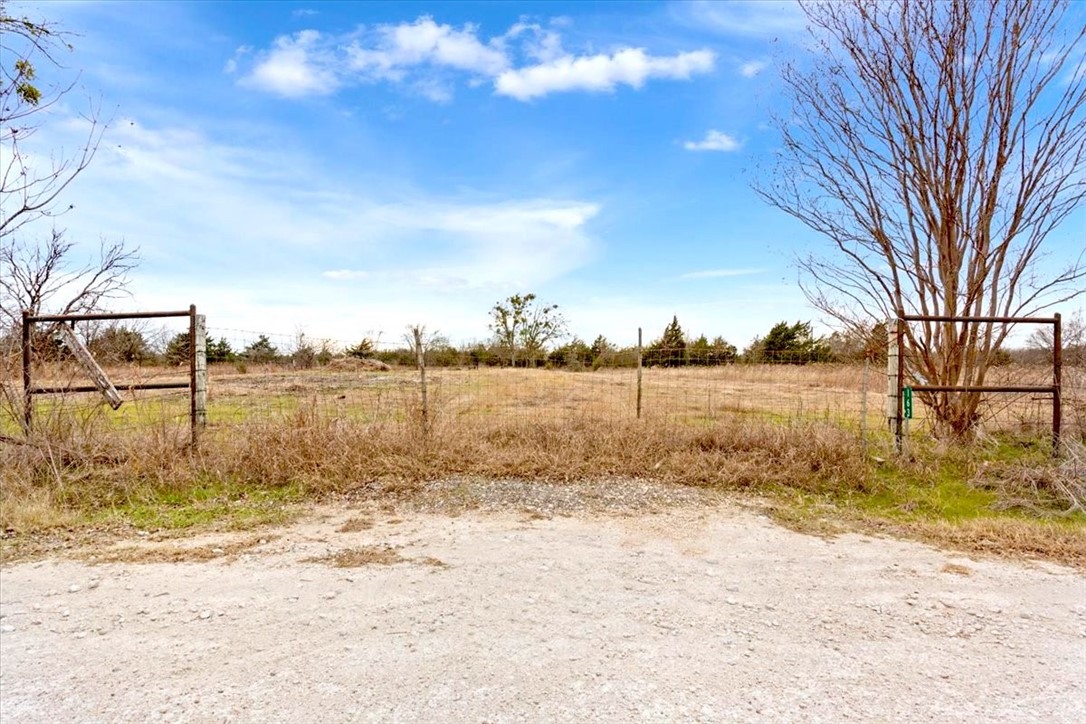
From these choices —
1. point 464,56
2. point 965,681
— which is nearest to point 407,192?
point 464,56

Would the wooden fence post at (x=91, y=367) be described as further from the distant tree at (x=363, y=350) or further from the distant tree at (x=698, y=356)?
the distant tree at (x=698, y=356)

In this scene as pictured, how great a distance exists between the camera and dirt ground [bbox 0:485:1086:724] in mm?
2291

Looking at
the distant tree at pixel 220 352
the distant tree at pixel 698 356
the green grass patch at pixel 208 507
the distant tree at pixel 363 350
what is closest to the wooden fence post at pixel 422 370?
the distant tree at pixel 363 350

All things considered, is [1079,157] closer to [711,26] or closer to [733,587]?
[711,26]

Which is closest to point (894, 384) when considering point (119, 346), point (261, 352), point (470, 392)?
point (470, 392)

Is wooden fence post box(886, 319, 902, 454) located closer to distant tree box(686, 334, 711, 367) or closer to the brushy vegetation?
the brushy vegetation

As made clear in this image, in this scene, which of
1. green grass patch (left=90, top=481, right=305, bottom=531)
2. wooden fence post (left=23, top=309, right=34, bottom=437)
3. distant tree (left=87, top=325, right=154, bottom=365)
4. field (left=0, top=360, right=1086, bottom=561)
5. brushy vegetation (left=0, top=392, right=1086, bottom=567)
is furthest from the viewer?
distant tree (left=87, top=325, right=154, bottom=365)

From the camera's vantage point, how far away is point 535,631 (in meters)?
2.89

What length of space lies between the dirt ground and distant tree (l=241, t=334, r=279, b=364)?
3.58 meters

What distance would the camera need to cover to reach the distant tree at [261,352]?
288 inches

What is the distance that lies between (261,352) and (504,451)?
3.78 meters

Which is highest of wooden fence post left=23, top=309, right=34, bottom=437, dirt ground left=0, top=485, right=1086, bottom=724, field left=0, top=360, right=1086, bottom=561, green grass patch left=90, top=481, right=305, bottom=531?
wooden fence post left=23, top=309, right=34, bottom=437

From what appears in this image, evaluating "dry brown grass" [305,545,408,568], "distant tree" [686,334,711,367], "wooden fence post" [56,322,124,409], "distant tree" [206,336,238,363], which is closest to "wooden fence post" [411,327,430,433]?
"distant tree" [206,336,238,363]

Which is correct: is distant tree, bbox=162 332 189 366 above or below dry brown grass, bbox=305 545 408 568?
above
